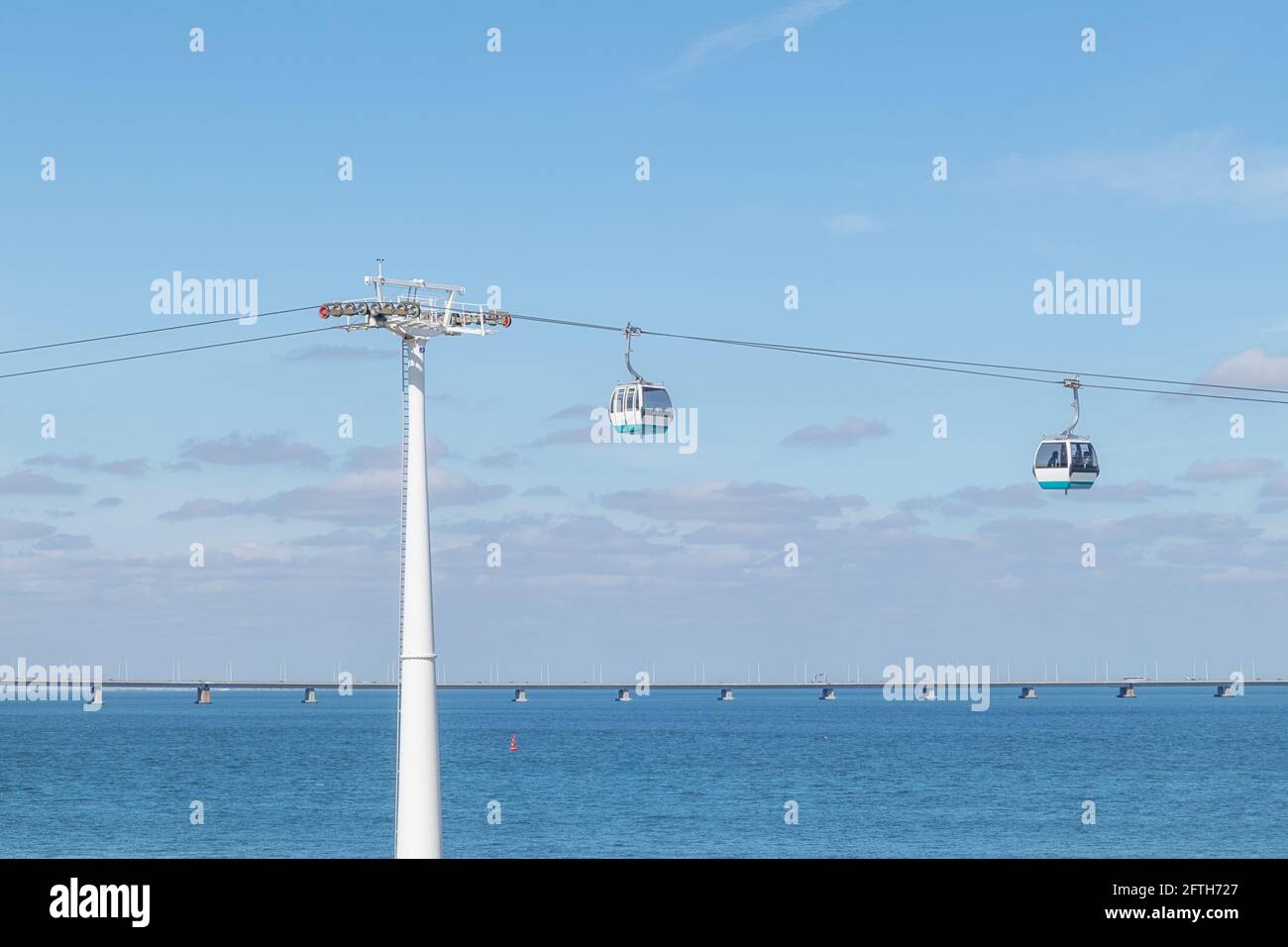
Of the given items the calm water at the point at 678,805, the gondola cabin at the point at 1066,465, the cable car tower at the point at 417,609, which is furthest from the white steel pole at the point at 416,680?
the calm water at the point at 678,805

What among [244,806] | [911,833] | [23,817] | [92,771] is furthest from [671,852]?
[92,771]

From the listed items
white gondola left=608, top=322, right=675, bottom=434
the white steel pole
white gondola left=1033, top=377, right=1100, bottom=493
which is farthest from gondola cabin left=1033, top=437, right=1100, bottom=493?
the white steel pole

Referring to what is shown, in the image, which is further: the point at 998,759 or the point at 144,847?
the point at 998,759

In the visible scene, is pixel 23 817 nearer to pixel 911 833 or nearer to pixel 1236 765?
pixel 911 833

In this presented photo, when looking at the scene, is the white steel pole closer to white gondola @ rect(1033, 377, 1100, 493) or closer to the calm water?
white gondola @ rect(1033, 377, 1100, 493)

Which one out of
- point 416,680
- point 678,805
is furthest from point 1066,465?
point 678,805

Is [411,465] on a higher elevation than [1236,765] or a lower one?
higher
